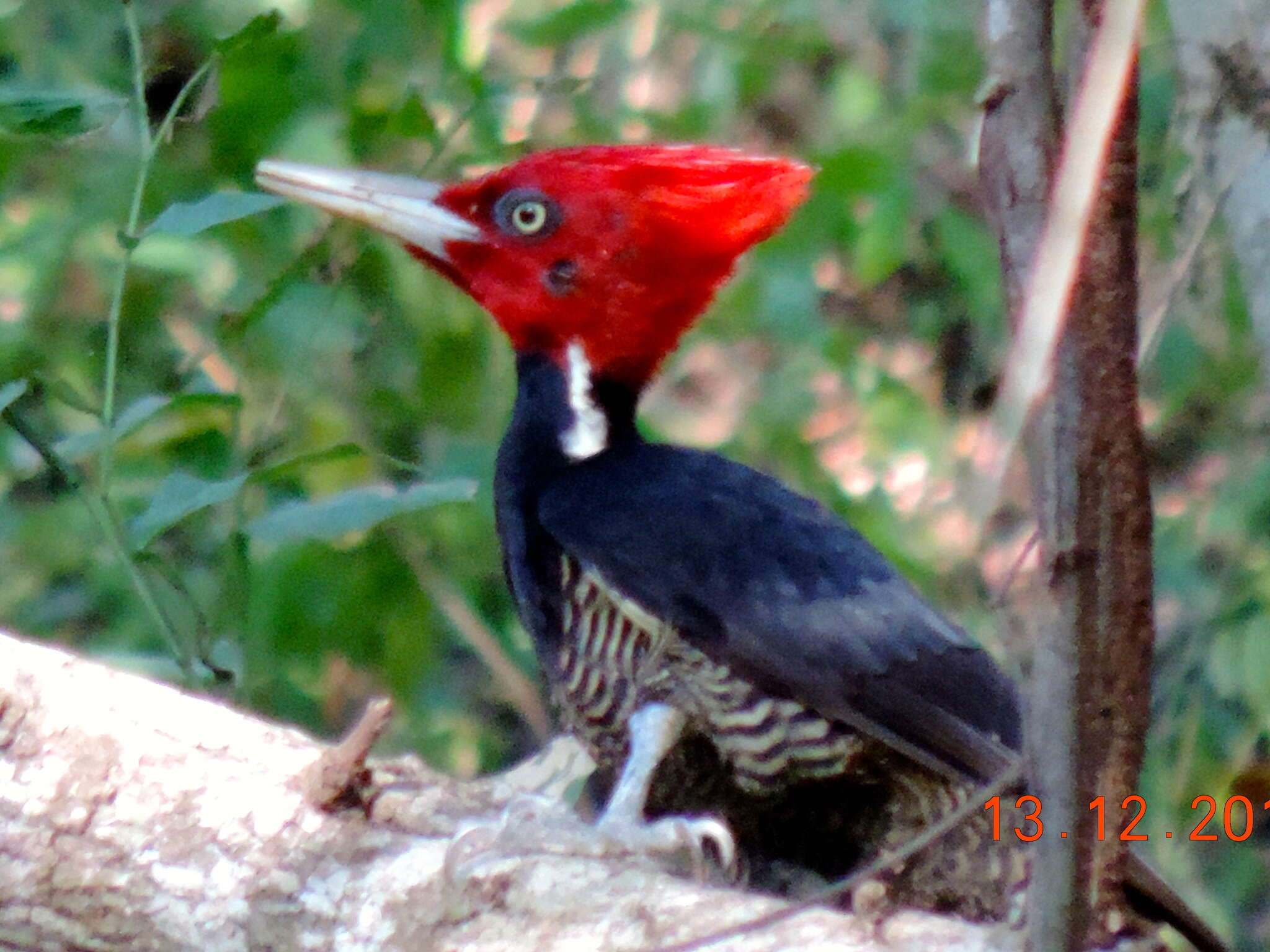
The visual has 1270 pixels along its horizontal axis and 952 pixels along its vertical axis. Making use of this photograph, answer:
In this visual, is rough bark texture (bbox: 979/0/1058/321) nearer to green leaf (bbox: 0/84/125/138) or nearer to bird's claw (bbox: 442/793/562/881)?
bird's claw (bbox: 442/793/562/881)

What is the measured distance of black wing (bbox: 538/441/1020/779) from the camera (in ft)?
6.46

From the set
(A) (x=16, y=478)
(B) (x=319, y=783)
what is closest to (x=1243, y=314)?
(B) (x=319, y=783)

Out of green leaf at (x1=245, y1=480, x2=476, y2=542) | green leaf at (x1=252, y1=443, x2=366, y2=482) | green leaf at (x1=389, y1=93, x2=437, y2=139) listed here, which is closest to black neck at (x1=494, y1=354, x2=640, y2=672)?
green leaf at (x1=245, y1=480, x2=476, y2=542)

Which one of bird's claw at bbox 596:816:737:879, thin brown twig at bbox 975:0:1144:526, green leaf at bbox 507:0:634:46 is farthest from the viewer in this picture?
green leaf at bbox 507:0:634:46

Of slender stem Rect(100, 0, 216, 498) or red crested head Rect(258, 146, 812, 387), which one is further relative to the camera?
red crested head Rect(258, 146, 812, 387)

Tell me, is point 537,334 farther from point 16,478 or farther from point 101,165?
point 16,478

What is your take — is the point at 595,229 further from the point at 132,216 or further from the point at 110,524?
the point at 110,524

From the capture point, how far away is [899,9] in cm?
277

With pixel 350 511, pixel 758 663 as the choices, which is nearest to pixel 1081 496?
pixel 758 663

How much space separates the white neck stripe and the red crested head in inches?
0.6

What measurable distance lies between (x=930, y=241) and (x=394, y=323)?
2.02 m

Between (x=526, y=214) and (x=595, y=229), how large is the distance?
0.36 ft

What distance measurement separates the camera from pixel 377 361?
2908mm

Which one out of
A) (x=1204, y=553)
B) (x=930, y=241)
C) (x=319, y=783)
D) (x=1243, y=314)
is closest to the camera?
(x=319, y=783)
